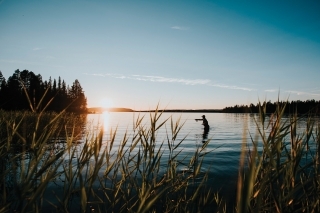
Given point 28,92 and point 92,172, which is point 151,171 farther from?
point 28,92

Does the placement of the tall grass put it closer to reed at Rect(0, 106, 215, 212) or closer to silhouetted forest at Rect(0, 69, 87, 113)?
reed at Rect(0, 106, 215, 212)

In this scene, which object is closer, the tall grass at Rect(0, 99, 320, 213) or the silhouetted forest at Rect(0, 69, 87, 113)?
the tall grass at Rect(0, 99, 320, 213)

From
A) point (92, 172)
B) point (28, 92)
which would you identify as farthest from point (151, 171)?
point (28, 92)

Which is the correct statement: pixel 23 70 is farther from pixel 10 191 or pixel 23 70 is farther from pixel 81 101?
pixel 10 191

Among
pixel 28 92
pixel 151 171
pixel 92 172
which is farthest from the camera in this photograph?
pixel 28 92

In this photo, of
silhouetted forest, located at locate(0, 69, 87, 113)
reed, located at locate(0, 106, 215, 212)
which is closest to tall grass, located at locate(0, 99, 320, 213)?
reed, located at locate(0, 106, 215, 212)

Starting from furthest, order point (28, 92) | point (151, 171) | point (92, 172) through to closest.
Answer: point (28, 92)
point (151, 171)
point (92, 172)

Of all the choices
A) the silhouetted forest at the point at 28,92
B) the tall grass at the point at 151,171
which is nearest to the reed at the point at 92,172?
the tall grass at the point at 151,171

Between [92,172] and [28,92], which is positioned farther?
[28,92]

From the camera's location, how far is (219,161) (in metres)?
10.3

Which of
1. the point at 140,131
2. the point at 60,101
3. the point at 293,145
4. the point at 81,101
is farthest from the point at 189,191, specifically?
the point at 81,101

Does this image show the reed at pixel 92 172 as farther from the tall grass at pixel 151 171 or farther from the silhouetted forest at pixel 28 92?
the silhouetted forest at pixel 28 92

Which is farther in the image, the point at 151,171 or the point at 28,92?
the point at 28,92

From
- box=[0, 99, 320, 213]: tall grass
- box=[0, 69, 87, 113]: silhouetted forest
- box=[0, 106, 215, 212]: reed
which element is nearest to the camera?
box=[0, 99, 320, 213]: tall grass
